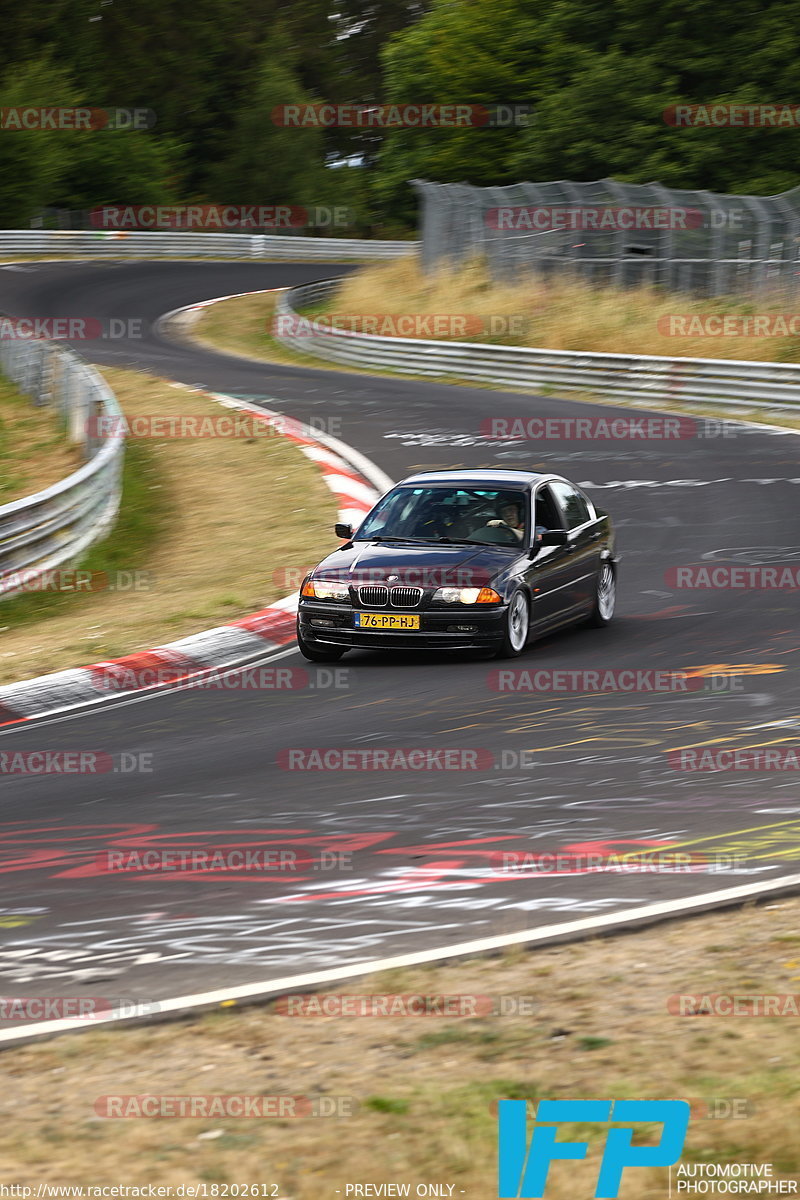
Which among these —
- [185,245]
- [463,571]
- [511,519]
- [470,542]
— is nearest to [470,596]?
[463,571]

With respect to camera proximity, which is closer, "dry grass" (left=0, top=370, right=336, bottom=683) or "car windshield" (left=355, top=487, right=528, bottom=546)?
"car windshield" (left=355, top=487, right=528, bottom=546)

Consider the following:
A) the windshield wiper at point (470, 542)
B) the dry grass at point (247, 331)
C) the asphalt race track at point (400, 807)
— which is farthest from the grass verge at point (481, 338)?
the windshield wiper at point (470, 542)

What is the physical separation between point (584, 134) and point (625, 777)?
128ft

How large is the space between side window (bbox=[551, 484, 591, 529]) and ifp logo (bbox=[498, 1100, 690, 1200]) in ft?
30.8

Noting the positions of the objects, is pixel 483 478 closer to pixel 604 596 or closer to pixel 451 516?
pixel 451 516

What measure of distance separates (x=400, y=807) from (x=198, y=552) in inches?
377

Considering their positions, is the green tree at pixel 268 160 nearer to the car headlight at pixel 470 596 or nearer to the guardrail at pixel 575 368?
the guardrail at pixel 575 368

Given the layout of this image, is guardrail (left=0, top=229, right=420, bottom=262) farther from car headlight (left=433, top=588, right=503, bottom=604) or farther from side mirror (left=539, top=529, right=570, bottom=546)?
car headlight (left=433, top=588, right=503, bottom=604)

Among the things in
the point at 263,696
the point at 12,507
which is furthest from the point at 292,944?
the point at 12,507

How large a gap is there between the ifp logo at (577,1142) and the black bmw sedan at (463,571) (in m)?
7.75

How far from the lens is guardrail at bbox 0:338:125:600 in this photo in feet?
49.8

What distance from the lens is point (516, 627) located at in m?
12.3

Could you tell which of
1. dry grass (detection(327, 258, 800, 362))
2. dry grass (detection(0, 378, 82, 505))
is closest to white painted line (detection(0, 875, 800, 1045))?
dry grass (detection(0, 378, 82, 505))

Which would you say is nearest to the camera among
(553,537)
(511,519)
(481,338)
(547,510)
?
(553,537)
